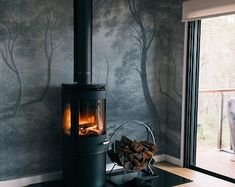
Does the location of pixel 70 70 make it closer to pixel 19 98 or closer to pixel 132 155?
pixel 19 98

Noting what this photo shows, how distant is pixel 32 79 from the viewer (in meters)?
3.26

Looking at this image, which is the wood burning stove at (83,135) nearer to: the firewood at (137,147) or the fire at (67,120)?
the fire at (67,120)

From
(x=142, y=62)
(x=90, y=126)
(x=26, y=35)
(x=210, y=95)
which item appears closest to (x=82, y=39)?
(x=26, y=35)

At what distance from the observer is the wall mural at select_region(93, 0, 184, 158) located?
3.68m

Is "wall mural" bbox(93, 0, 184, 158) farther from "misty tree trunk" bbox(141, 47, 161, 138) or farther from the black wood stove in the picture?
the black wood stove

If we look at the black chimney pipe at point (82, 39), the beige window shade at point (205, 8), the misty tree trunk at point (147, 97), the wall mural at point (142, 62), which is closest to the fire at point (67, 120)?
the black chimney pipe at point (82, 39)

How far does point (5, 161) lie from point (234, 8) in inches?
106

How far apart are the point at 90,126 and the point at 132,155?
0.53 meters

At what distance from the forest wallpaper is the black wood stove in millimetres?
343

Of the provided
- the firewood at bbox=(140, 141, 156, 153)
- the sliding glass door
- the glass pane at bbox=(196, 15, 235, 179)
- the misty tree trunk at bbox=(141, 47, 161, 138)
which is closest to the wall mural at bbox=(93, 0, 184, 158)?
the misty tree trunk at bbox=(141, 47, 161, 138)

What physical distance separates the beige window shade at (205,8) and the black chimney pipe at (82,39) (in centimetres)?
128

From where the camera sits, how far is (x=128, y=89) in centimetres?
390

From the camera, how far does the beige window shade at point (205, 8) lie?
3.34 metres

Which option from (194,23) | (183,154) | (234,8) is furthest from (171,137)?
(234,8)
